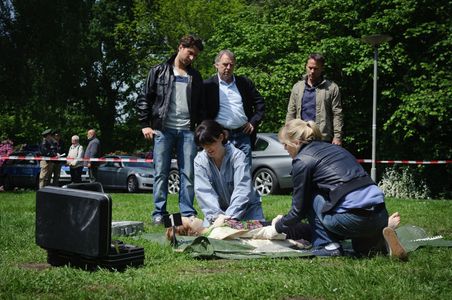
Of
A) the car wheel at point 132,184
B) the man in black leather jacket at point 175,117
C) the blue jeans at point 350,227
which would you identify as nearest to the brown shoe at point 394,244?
the blue jeans at point 350,227

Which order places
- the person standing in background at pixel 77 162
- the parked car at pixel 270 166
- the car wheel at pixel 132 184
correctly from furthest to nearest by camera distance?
the car wheel at pixel 132 184, the person standing in background at pixel 77 162, the parked car at pixel 270 166

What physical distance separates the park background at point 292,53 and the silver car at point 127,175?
418cm

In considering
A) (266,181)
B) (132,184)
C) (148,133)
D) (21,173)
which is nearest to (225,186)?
(148,133)

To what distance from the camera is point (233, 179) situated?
545cm

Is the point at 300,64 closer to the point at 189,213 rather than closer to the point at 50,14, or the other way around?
the point at 50,14

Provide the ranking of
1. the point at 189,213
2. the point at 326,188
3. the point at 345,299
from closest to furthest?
the point at 345,299, the point at 326,188, the point at 189,213

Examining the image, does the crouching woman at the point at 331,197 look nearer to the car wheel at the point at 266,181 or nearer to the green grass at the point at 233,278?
the green grass at the point at 233,278

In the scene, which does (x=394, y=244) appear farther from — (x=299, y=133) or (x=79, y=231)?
(x=79, y=231)

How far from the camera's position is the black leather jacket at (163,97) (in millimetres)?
6379

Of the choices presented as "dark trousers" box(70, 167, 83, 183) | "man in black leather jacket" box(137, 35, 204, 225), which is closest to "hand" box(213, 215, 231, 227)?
"man in black leather jacket" box(137, 35, 204, 225)

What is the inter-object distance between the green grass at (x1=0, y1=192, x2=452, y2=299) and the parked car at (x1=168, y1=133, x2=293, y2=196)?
8.87 metres

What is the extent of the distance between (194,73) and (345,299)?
4.04 meters

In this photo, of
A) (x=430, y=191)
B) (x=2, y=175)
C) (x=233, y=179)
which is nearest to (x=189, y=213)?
(x=233, y=179)

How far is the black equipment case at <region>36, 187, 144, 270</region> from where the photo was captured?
362 cm
